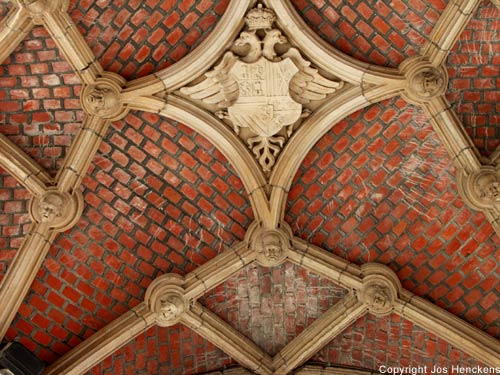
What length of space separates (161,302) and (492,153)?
13.8 feet

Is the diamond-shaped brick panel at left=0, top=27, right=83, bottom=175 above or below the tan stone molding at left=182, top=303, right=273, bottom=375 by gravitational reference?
above

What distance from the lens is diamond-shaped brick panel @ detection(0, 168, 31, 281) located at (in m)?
10.1

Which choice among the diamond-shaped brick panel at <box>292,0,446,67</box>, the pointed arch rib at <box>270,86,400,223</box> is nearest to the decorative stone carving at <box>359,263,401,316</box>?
the pointed arch rib at <box>270,86,400,223</box>

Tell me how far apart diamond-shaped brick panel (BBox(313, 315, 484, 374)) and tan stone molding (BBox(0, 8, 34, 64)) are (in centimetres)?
519

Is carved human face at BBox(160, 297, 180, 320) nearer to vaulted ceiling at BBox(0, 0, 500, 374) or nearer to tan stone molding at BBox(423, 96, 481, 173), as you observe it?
vaulted ceiling at BBox(0, 0, 500, 374)

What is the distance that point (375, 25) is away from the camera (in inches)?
388

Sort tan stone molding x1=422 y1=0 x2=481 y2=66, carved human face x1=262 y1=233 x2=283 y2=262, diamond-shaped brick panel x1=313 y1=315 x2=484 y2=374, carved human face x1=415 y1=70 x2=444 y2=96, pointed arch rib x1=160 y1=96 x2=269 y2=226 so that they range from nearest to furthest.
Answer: tan stone molding x1=422 y1=0 x2=481 y2=66, carved human face x1=415 y1=70 x2=444 y2=96, pointed arch rib x1=160 y1=96 x2=269 y2=226, carved human face x1=262 y1=233 x2=283 y2=262, diamond-shaped brick panel x1=313 y1=315 x2=484 y2=374

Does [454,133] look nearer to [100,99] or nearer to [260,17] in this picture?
[260,17]

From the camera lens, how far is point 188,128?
10.3 metres

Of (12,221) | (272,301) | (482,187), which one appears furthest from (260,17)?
(12,221)

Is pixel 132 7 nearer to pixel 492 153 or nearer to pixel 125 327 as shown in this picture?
pixel 125 327

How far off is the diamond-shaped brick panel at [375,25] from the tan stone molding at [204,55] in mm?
741

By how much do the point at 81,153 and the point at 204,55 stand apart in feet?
5.84

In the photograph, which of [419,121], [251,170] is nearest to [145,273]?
[251,170]
